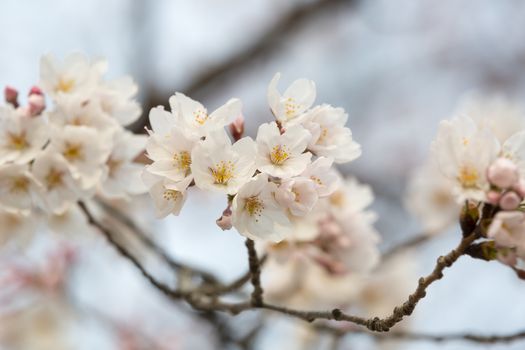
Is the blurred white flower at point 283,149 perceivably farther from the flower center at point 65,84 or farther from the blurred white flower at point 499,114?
the blurred white flower at point 499,114

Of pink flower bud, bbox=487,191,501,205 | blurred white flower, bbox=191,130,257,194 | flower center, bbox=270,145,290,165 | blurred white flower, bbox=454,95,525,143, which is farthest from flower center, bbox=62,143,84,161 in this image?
blurred white flower, bbox=454,95,525,143

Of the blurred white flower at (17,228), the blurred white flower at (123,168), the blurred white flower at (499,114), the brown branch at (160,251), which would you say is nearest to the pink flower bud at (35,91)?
the blurred white flower at (123,168)

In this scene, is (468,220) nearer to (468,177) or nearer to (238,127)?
(468,177)

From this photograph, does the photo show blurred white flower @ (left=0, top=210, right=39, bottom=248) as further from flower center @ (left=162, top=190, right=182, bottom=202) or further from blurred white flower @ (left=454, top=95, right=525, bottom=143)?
blurred white flower @ (left=454, top=95, right=525, bottom=143)

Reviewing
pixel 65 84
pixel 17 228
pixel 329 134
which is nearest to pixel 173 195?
pixel 329 134

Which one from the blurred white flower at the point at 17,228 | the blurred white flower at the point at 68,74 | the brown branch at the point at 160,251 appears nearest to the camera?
the blurred white flower at the point at 68,74
